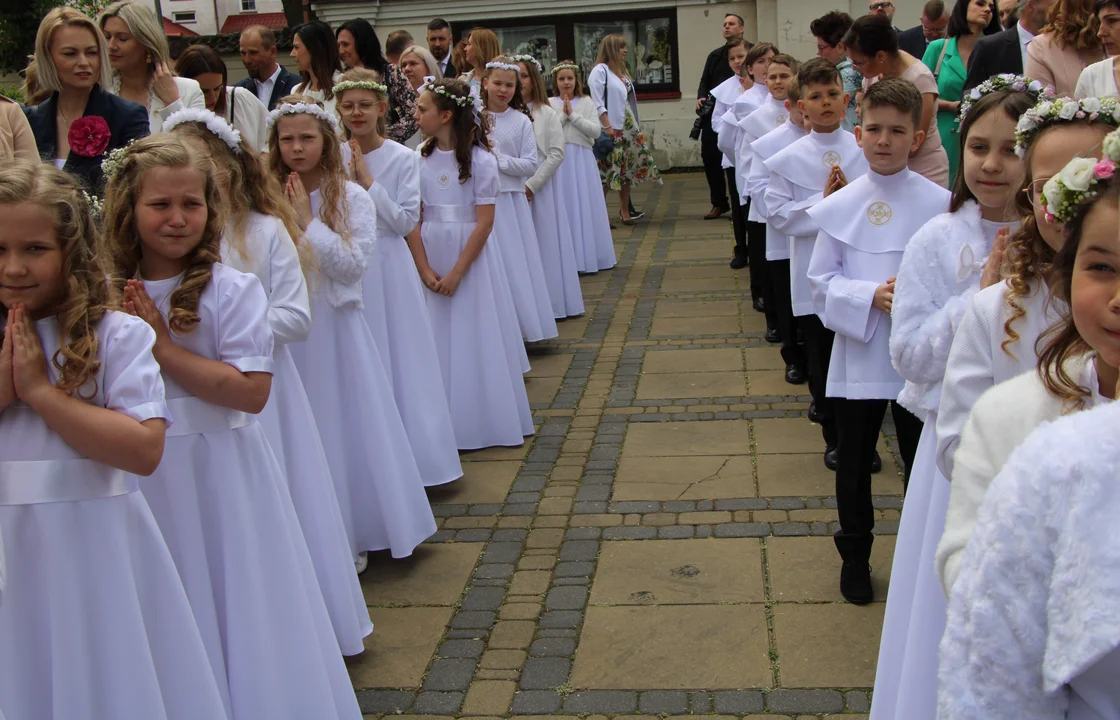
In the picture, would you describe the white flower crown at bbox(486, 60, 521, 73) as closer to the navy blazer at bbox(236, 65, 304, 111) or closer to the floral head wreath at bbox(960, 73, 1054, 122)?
the navy blazer at bbox(236, 65, 304, 111)

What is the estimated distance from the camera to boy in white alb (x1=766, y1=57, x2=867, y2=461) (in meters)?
5.99

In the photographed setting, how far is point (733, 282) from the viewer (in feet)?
36.7

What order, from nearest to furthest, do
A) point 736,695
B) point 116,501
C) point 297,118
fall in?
1. point 116,501
2. point 736,695
3. point 297,118

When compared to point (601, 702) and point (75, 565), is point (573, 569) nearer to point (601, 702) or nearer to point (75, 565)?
point (601, 702)

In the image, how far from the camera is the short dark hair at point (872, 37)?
20.6 ft

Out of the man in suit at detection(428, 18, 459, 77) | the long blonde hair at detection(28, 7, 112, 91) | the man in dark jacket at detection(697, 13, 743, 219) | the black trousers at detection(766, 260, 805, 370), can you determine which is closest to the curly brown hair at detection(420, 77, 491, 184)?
the long blonde hair at detection(28, 7, 112, 91)

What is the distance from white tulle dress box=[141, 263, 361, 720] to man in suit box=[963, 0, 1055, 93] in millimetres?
5222

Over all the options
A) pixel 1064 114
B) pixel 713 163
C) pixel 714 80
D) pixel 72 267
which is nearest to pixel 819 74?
pixel 1064 114

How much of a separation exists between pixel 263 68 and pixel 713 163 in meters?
7.54

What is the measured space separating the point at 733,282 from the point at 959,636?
9.67 m

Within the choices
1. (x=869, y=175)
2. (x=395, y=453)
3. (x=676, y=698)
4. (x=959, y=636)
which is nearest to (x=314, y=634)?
(x=676, y=698)

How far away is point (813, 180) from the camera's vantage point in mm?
6219

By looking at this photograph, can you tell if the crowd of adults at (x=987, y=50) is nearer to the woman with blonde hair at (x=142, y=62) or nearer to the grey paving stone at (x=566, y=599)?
the grey paving stone at (x=566, y=599)

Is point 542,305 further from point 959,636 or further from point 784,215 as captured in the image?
point 959,636
